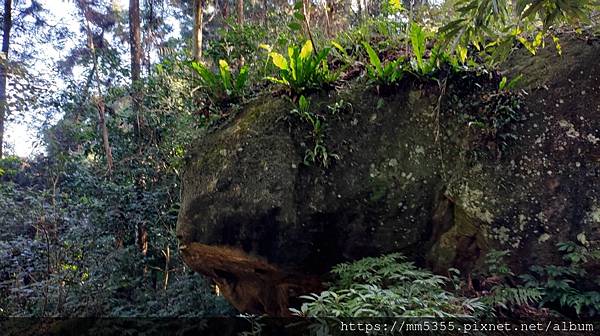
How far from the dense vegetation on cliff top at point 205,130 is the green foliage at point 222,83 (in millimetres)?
17

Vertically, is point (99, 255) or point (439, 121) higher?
point (439, 121)

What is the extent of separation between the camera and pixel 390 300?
7.44 ft

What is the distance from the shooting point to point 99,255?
637 cm

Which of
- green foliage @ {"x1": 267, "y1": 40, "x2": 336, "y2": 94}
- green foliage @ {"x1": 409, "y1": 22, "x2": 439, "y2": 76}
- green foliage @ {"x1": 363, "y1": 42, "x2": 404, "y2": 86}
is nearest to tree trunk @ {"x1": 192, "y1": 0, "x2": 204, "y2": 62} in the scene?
green foliage @ {"x1": 267, "y1": 40, "x2": 336, "y2": 94}

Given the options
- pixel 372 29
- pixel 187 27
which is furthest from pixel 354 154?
pixel 187 27

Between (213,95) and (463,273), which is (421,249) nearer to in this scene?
(463,273)

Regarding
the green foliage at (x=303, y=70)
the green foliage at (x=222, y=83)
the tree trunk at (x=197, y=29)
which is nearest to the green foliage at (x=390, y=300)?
the green foliage at (x=303, y=70)

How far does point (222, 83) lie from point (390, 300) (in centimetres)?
336

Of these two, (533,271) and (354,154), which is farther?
(354,154)

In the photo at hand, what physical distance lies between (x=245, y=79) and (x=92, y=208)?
162 inches

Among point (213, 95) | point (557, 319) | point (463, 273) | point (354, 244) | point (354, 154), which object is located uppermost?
point (213, 95)

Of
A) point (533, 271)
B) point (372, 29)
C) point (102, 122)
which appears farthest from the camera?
point (102, 122)

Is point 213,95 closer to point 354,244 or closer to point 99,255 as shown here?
point 354,244

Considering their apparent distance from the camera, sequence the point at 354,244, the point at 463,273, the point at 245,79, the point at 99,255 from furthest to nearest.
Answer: the point at 99,255
the point at 245,79
the point at 354,244
the point at 463,273
